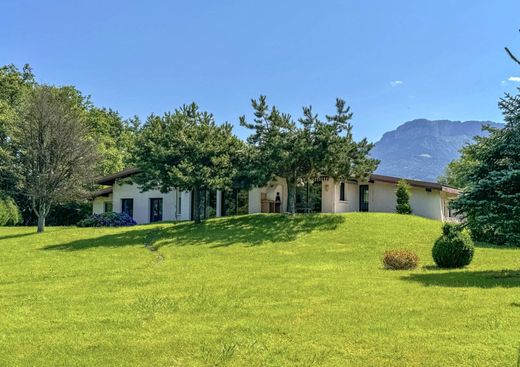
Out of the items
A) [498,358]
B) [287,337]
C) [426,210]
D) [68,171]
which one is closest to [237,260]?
[287,337]

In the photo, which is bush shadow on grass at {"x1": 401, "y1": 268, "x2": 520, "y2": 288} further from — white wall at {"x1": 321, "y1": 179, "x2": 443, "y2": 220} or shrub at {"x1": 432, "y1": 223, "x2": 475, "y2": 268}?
white wall at {"x1": 321, "y1": 179, "x2": 443, "y2": 220}

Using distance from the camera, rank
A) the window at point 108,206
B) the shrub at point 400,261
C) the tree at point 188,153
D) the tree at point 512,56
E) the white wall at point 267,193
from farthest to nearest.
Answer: the window at point 108,206
the white wall at point 267,193
the tree at point 188,153
the shrub at point 400,261
the tree at point 512,56

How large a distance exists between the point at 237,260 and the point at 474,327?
10.6 meters

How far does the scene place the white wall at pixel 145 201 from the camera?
111 ft

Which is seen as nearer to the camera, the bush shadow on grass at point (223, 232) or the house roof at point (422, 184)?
the bush shadow on grass at point (223, 232)

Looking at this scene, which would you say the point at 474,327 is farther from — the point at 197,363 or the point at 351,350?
the point at 197,363

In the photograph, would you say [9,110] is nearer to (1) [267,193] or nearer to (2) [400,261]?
(1) [267,193]

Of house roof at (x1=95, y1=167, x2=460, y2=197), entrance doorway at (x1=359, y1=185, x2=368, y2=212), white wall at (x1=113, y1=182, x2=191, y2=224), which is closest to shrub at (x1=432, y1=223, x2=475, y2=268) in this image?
house roof at (x1=95, y1=167, x2=460, y2=197)

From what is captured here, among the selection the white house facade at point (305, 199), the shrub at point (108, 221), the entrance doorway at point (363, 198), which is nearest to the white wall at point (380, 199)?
the white house facade at point (305, 199)

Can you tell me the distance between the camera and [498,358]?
595cm

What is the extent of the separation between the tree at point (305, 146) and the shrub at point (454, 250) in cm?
1105

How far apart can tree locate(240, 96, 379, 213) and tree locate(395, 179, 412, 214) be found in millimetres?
4224

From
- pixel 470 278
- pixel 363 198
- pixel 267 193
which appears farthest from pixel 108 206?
pixel 470 278

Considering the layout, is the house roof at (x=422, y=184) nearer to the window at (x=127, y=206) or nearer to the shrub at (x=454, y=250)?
the shrub at (x=454, y=250)
